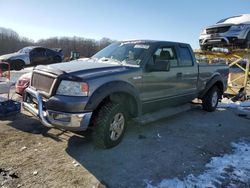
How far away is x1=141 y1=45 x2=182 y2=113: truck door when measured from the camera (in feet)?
16.3

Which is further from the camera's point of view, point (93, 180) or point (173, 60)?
point (173, 60)

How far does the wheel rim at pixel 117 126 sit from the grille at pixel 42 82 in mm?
1159

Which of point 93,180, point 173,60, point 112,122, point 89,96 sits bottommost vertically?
point 93,180

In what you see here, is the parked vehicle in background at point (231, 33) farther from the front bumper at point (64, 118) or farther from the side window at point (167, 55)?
the front bumper at point (64, 118)

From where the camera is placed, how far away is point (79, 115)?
3.79 m

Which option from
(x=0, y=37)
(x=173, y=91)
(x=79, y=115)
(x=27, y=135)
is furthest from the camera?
(x=0, y=37)

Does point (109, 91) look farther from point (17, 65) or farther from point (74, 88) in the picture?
point (17, 65)

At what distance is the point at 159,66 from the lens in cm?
484

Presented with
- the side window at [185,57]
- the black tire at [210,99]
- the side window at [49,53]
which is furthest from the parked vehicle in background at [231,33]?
the side window at [49,53]

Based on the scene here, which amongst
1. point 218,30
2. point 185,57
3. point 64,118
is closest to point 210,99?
point 185,57

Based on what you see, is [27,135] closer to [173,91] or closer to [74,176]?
[74,176]

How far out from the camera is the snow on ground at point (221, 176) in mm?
3430

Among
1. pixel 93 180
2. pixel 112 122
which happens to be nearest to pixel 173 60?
pixel 112 122

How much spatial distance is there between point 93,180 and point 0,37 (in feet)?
229
